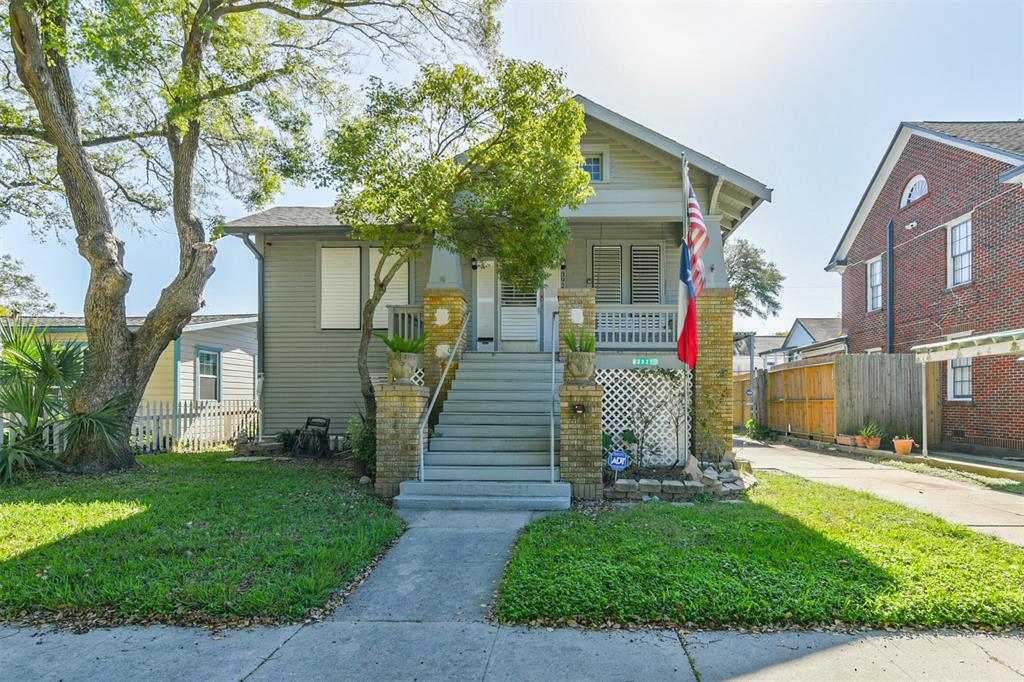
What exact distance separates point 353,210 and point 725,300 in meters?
5.97

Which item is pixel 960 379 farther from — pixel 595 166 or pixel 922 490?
pixel 595 166

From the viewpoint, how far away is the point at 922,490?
27.7 feet

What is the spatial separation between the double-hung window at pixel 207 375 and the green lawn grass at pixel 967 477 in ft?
54.1

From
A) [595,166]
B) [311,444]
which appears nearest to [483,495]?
[311,444]

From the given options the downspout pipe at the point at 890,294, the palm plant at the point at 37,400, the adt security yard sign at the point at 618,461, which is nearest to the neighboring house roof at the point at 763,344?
the downspout pipe at the point at 890,294

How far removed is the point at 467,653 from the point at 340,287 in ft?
34.6

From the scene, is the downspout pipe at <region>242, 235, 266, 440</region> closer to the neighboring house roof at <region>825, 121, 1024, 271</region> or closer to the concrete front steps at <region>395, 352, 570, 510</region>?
the concrete front steps at <region>395, 352, 570, 510</region>

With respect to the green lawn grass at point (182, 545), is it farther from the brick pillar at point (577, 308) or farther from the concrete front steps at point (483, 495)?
the brick pillar at point (577, 308)

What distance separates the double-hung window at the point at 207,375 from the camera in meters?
15.9

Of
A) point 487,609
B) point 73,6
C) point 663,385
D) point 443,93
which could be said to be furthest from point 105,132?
point 487,609

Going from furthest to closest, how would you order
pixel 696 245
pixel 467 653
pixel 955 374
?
pixel 955 374, pixel 696 245, pixel 467 653

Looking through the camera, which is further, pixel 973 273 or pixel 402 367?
pixel 973 273

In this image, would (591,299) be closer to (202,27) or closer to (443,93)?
(443,93)

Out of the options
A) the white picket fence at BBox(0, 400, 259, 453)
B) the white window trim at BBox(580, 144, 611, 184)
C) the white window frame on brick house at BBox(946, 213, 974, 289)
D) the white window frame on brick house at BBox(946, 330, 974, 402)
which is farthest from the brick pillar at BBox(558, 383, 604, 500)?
the white window frame on brick house at BBox(946, 213, 974, 289)
